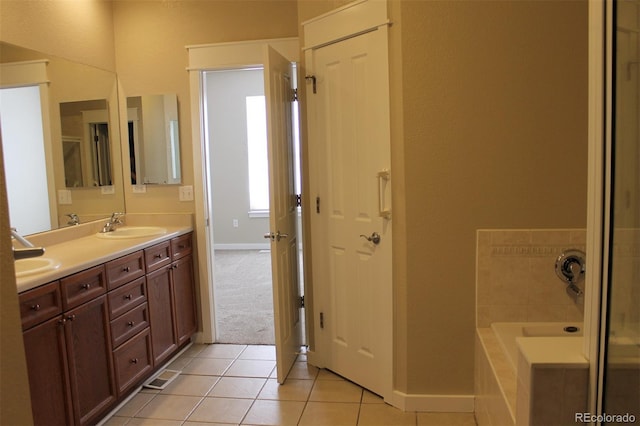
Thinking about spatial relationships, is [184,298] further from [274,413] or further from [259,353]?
[274,413]

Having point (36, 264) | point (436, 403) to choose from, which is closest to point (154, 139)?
point (36, 264)

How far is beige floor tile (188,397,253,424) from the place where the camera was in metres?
2.53

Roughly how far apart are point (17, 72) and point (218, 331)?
2.21 meters

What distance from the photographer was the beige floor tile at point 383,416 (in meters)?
2.43

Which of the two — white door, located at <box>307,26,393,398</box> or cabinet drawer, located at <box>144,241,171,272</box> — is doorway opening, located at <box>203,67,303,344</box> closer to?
cabinet drawer, located at <box>144,241,171,272</box>

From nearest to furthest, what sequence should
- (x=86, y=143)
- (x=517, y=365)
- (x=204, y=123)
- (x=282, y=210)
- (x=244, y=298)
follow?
(x=517, y=365), (x=282, y=210), (x=86, y=143), (x=204, y=123), (x=244, y=298)

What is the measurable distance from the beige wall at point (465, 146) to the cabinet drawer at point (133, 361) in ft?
4.92

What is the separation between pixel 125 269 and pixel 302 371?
4.12ft

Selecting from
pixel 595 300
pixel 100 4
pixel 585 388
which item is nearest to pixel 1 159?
pixel 595 300

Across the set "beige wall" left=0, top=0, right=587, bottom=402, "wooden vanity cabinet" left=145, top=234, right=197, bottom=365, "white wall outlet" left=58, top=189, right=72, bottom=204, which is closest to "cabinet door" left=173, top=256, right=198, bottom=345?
"wooden vanity cabinet" left=145, top=234, right=197, bottom=365

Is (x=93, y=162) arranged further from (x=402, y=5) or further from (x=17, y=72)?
(x=402, y=5)

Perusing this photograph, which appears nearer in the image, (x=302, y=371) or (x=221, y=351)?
(x=302, y=371)

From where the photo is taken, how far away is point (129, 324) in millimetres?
2730

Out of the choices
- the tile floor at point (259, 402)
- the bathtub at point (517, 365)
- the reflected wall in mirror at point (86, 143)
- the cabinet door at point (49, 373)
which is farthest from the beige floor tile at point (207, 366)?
the bathtub at point (517, 365)
